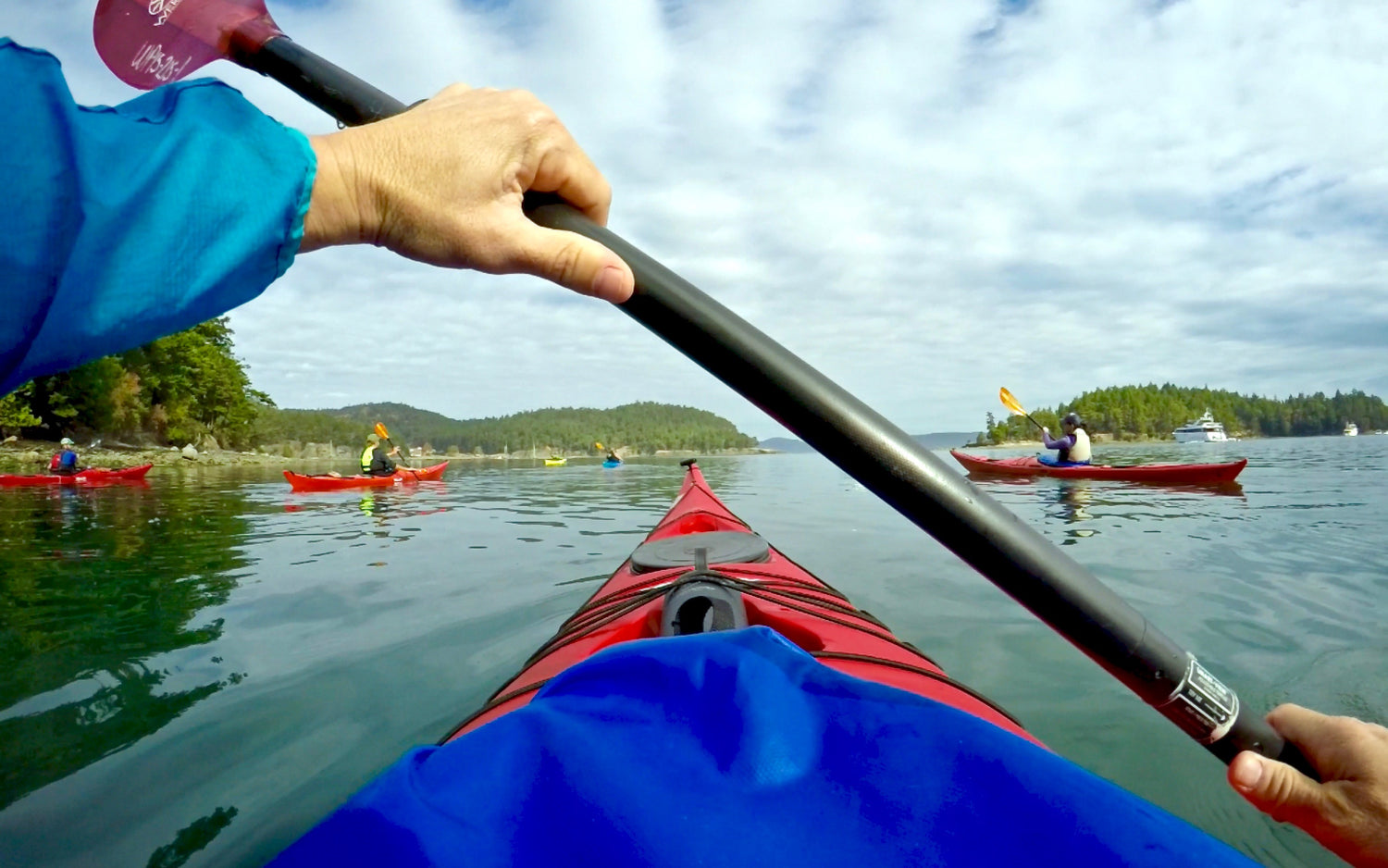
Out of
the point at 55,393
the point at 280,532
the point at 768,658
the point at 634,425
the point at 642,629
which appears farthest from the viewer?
the point at 634,425

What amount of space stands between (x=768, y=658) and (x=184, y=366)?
206ft

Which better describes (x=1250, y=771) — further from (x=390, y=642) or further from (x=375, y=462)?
(x=375, y=462)

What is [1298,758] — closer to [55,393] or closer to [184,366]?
[55,393]

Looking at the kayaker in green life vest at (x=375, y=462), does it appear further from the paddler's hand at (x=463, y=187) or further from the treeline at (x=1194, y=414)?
the treeline at (x=1194, y=414)

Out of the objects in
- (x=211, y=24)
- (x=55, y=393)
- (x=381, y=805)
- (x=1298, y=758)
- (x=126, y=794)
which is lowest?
(x=126, y=794)

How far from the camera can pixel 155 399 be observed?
5059cm

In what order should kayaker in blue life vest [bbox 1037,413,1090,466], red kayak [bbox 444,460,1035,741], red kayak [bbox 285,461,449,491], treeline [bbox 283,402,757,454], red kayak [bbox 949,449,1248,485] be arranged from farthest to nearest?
1. treeline [bbox 283,402,757,454]
2. kayaker in blue life vest [bbox 1037,413,1090,466]
3. red kayak [bbox 285,461,449,491]
4. red kayak [bbox 949,449,1248,485]
5. red kayak [bbox 444,460,1035,741]

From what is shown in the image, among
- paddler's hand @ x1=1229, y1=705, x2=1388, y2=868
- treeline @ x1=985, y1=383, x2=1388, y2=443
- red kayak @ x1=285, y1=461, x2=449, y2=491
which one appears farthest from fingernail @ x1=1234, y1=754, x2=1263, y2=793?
treeline @ x1=985, y1=383, x2=1388, y2=443

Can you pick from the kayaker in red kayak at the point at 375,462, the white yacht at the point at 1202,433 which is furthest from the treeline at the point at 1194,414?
the kayaker in red kayak at the point at 375,462

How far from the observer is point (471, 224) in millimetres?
1020

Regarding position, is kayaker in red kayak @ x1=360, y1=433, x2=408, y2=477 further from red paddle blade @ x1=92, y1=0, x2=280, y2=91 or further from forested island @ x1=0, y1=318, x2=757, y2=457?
red paddle blade @ x1=92, y1=0, x2=280, y2=91

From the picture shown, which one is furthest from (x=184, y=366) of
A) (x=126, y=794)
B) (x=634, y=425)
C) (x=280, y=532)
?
(x=634, y=425)

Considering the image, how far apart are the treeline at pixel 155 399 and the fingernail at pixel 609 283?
1901 inches

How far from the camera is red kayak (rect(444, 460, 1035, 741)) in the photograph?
1968 mm
